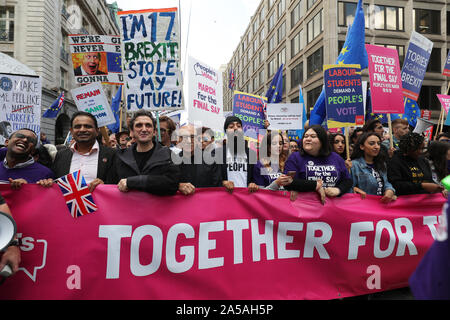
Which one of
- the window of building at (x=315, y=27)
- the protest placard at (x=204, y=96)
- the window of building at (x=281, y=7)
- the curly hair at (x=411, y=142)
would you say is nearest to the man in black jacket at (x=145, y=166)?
the protest placard at (x=204, y=96)

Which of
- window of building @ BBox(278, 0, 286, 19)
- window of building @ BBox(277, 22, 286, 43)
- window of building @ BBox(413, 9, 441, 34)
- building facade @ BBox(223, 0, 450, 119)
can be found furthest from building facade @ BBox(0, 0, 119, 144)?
window of building @ BBox(413, 9, 441, 34)

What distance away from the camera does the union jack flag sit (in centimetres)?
269

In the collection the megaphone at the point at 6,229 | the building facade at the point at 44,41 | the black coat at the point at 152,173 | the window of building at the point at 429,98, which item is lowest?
the megaphone at the point at 6,229

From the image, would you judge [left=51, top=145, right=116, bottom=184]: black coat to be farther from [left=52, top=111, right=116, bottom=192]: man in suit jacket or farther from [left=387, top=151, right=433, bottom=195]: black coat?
[left=387, top=151, right=433, bottom=195]: black coat

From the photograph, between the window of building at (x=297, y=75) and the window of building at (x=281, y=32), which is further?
the window of building at (x=281, y=32)

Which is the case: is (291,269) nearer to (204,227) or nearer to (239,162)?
(204,227)

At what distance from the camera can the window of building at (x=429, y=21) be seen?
82.0 feet

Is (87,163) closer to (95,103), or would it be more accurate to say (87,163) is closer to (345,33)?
(95,103)

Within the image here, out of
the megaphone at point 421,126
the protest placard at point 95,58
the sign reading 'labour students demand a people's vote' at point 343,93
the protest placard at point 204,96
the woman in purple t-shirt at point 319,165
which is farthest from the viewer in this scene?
the megaphone at point 421,126

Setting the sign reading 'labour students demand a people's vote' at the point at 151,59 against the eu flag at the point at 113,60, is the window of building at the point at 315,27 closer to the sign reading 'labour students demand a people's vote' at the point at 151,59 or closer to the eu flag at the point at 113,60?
the eu flag at the point at 113,60

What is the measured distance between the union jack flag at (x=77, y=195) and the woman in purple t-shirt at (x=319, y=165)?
199 cm

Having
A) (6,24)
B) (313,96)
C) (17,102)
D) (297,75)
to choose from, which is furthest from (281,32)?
(17,102)

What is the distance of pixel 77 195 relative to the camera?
9.00 feet
